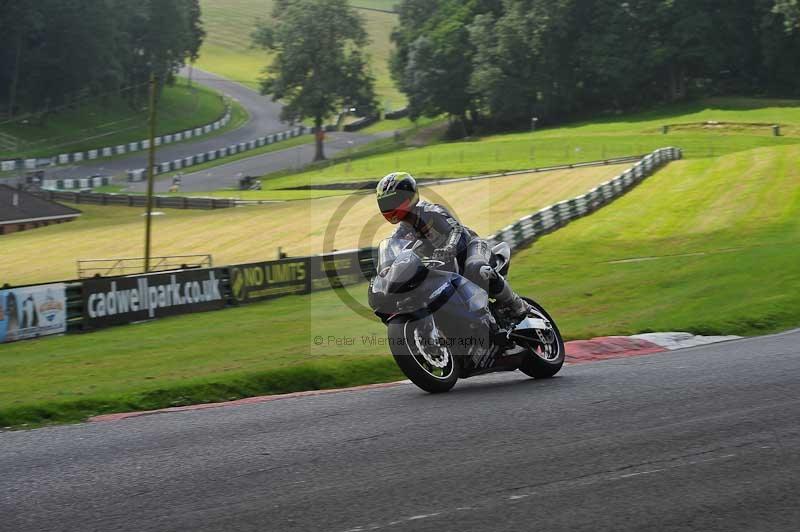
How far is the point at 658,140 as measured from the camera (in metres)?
76.5

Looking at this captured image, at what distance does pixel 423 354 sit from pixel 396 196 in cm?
149

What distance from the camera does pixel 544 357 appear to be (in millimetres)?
10625

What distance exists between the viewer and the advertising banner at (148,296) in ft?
82.5

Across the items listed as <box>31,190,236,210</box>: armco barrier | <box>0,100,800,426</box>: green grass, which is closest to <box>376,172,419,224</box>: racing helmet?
<box>0,100,800,426</box>: green grass

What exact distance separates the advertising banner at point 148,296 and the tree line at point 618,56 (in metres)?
78.3

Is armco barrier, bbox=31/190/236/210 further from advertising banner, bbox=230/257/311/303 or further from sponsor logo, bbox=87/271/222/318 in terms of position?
sponsor logo, bbox=87/271/222/318

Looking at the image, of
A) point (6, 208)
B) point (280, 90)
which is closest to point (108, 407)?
point (6, 208)

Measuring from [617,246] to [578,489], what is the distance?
29.5m

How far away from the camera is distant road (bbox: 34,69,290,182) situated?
91688 mm

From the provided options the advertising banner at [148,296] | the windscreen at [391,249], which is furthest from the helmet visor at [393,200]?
the advertising banner at [148,296]

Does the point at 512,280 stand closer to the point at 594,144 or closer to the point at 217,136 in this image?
the point at 594,144

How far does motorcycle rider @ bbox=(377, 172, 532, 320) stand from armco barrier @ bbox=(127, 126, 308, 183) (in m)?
80.1

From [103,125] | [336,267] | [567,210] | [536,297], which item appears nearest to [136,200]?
[567,210]

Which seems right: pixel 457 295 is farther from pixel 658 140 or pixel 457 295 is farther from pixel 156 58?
pixel 156 58
